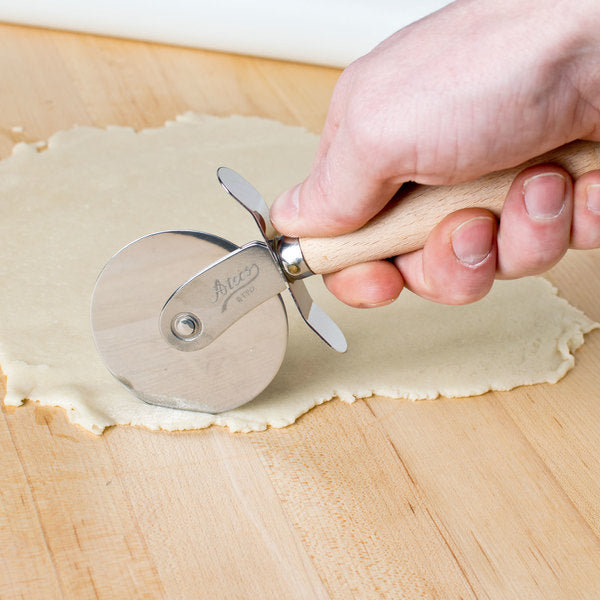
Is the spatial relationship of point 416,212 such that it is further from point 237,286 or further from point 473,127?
point 237,286

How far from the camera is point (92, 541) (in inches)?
38.7

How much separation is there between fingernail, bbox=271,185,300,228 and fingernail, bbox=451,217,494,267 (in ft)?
0.69

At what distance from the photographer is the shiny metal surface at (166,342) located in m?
1.02

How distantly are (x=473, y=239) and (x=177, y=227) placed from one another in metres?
0.64

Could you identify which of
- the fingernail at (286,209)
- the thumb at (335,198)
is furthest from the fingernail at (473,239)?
the fingernail at (286,209)

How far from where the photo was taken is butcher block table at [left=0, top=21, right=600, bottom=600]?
966 millimetres

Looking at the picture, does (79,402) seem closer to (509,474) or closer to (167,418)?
(167,418)

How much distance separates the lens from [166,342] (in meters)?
1.06

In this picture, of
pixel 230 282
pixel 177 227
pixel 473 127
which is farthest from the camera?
pixel 177 227

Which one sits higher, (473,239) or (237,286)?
(473,239)

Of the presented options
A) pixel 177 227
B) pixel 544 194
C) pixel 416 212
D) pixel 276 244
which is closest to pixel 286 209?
pixel 276 244

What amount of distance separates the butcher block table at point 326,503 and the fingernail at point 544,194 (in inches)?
14.0

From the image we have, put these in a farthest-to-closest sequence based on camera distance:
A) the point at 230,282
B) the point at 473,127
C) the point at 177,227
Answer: the point at 177,227 < the point at 230,282 < the point at 473,127

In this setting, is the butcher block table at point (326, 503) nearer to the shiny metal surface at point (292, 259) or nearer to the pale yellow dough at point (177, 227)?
the pale yellow dough at point (177, 227)
